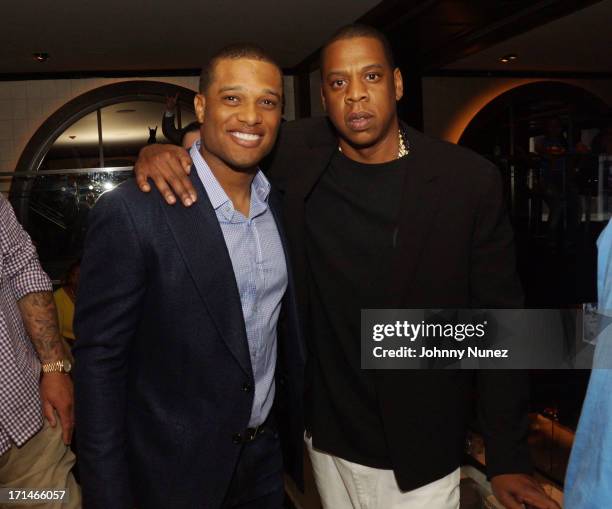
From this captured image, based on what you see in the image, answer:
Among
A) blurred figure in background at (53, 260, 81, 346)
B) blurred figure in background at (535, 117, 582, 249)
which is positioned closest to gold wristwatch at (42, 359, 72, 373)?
blurred figure in background at (53, 260, 81, 346)

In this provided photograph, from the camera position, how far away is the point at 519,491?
5.05 feet

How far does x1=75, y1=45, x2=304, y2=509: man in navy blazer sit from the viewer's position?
4.39ft

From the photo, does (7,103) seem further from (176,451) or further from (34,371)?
(176,451)

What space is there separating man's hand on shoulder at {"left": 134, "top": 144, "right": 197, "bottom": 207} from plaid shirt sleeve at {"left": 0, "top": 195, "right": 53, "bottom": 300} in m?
0.50

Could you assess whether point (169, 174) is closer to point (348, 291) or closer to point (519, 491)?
point (348, 291)

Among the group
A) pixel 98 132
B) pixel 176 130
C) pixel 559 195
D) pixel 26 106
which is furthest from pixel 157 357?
pixel 559 195

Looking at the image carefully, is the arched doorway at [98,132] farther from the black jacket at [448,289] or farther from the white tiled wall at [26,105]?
the black jacket at [448,289]

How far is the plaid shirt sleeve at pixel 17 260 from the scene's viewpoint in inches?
70.3

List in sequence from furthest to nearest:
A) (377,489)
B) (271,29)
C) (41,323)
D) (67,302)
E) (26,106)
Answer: (26,106), (271,29), (67,302), (41,323), (377,489)

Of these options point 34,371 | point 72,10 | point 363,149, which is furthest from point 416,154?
point 72,10

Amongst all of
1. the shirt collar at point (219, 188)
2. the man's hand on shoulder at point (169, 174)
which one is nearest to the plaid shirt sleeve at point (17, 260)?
the man's hand on shoulder at point (169, 174)

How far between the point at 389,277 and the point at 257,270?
0.33m

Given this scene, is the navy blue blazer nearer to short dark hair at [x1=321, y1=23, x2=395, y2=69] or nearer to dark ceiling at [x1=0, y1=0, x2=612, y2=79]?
short dark hair at [x1=321, y1=23, x2=395, y2=69]

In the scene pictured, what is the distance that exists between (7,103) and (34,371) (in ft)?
20.5
